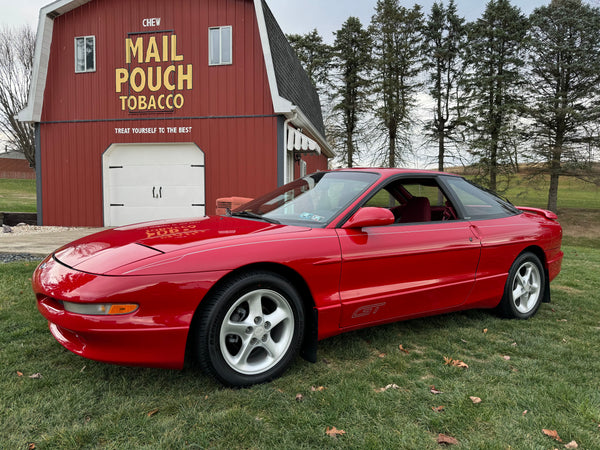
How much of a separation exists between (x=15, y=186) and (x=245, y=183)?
107 feet

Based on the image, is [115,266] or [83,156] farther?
[83,156]

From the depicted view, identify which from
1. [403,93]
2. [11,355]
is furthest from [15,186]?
[11,355]

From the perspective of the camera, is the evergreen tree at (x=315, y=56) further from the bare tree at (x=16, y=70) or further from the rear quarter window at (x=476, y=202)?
the rear quarter window at (x=476, y=202)

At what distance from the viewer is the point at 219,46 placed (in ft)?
33.9

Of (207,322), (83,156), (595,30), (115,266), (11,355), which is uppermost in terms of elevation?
(595,30)

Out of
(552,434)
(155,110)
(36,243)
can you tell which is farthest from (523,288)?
(155,110)

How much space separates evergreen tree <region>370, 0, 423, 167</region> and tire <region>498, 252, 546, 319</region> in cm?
2096

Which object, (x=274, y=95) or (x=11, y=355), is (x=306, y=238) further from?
(x=274, y=95)

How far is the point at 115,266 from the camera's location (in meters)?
2.21

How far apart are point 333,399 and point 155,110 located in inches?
397

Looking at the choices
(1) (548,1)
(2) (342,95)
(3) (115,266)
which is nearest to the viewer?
(3) (115,266)

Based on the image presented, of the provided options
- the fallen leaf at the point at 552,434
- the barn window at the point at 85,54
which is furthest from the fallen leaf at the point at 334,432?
the barn window at the point at 85,54

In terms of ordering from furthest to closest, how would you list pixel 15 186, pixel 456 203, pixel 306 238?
pixel 15 186 → pixel 456 203 → pixel 306 238

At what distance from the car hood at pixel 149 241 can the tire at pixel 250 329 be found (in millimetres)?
321
